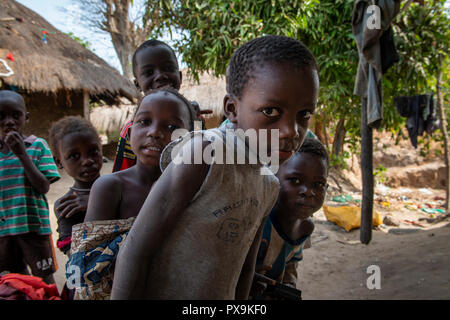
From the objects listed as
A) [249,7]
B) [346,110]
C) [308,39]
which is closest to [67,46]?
[249,7]

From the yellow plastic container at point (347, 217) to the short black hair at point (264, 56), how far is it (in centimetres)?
548

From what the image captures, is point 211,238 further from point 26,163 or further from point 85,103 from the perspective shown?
point 85,103

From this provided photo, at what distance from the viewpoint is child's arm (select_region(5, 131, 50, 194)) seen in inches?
79.4

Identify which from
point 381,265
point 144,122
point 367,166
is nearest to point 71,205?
point 144,122

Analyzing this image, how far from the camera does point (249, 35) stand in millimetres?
5117

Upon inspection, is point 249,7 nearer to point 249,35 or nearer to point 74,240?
point 249,35

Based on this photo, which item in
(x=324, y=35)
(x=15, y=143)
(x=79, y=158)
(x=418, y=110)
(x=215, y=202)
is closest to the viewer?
(x=215, y=202)

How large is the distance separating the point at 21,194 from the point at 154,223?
2057 mm

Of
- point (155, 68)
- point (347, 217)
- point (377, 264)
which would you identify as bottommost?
point (377, 264)

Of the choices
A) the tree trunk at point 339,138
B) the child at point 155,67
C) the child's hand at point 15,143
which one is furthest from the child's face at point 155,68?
the tree trunk at point 339,138

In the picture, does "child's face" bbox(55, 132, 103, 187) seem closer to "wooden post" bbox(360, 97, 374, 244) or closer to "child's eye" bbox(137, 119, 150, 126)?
"child's eye" bbox(137, 119, 150, 126)

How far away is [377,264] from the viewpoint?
13.0ft

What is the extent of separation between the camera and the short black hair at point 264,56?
0.72 meters

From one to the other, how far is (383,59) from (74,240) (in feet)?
15.5
